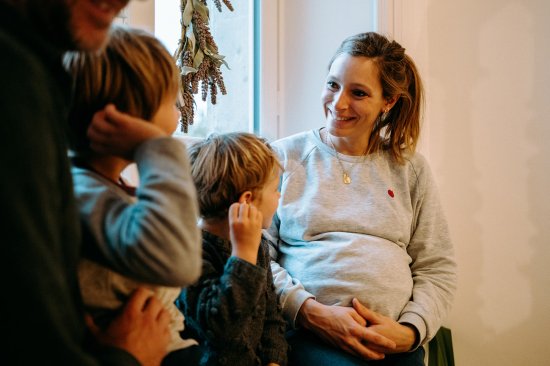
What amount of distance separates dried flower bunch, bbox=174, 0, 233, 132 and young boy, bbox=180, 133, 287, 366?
0.90ft

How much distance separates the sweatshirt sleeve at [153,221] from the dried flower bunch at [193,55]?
0.71 metres

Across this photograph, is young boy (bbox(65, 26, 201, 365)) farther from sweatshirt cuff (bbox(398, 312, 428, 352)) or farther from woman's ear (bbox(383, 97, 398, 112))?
woman's ear (bbox(383, 97, 398, 112))

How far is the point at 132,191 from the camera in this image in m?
0.85

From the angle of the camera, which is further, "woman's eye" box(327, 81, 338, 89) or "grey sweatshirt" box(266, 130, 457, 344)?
"woman's eye" box(327, 81, 338, 89)

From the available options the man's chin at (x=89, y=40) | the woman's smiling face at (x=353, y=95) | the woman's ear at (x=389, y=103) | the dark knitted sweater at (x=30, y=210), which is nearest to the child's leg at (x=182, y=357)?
the dark knitted sweater at (x=30, y=210)

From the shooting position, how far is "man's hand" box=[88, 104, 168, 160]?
2.40ft

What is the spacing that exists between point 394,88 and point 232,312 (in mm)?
939

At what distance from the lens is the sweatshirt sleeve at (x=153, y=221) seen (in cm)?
66

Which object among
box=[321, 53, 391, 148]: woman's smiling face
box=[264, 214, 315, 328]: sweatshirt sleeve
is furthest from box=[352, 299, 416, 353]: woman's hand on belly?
box=[321, 53, 391, 148]: woman's smiling face

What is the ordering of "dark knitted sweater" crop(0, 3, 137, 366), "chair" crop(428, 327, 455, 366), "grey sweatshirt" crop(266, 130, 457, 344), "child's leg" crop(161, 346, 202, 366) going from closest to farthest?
"dark knitted sweater" crop(0, 3, 137, 366)
"child's leg" crop(161, 346, 202, 366)
"grey sweatshirt" crop(266, 130, 457, 344)
"chair" crop(428, 327, 455, 366)

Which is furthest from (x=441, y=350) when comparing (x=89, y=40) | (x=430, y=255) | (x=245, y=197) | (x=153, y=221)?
(x=89, y=40)

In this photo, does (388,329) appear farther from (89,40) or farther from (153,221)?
(89,40)

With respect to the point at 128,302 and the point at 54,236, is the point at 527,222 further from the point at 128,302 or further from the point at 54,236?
the point at 54,236

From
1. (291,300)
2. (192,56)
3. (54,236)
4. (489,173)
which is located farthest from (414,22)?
(54,236)
